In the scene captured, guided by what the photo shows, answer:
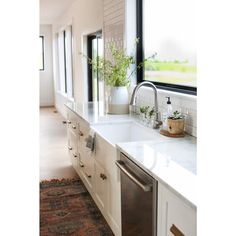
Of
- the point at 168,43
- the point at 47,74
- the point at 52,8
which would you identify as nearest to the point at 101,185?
the point at 168,43

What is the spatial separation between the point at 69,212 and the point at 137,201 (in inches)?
55.9

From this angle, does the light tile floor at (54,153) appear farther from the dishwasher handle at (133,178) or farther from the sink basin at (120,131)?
the dishwasher handle at (133,178)

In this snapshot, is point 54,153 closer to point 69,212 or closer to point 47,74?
point 69,212

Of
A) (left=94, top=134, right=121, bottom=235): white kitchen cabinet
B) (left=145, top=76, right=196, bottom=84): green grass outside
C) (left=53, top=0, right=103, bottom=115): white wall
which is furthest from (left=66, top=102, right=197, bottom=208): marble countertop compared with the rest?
(left=53, top=0, right=103, bottom=115): white wall

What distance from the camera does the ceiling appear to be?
662 cm

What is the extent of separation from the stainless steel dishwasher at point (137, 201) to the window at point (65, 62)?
6.28 m

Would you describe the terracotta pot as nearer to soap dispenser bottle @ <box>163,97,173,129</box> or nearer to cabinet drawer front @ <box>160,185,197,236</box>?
soap dispenser bottle @ <box>163,97,173,129</box>

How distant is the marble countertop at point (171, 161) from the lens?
1.29 m

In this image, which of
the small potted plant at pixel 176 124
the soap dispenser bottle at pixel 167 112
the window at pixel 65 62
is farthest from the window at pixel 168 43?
the window at pixel 65 62

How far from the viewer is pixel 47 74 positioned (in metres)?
11.0
